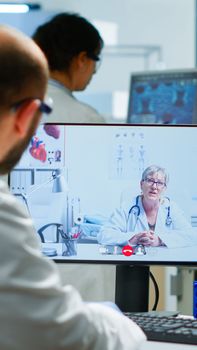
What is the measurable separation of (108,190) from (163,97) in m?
1.88

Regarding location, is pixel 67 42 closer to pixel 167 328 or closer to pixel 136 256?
pixel 136 256

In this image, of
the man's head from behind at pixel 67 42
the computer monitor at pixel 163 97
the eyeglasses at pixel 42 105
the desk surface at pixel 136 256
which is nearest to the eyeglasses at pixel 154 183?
the desk surface at pixel 136 256

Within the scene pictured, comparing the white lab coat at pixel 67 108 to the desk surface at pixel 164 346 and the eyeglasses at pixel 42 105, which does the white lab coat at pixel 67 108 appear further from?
the eyeglasses at pixel 42 105

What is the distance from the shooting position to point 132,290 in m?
1.83

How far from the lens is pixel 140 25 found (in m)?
6.39

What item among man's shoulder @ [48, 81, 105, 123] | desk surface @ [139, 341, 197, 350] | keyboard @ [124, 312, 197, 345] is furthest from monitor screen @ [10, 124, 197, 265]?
man's shoulder @ [48, 81, 105, 123]

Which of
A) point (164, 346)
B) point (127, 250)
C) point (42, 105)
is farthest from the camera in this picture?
point (127, 250)

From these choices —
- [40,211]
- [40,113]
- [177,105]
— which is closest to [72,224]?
[40,211]

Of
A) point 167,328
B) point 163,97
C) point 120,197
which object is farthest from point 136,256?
point 163,97

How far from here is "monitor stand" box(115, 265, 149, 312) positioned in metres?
1.83

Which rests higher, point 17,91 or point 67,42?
point 67,42

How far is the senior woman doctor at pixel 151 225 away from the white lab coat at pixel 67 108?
682 mm

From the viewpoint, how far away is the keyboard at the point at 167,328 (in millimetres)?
1497

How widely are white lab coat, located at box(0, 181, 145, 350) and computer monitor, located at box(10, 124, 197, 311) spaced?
2.16 ft
